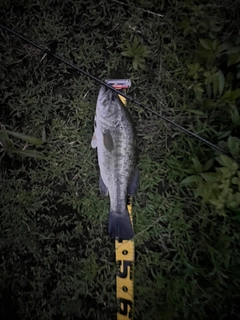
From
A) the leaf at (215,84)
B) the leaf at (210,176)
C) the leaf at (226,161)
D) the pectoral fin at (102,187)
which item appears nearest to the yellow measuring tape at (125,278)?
the pectoral fin at (102,187)

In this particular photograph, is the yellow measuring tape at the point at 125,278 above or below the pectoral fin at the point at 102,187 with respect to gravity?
below

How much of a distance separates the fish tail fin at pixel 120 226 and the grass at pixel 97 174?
0.24ft

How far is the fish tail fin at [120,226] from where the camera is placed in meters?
1.94

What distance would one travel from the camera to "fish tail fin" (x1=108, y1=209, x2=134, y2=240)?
6.38 feet

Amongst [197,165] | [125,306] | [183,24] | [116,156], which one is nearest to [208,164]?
[197,165]

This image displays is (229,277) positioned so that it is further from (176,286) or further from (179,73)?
(179,73)

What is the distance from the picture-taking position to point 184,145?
75.9 inches

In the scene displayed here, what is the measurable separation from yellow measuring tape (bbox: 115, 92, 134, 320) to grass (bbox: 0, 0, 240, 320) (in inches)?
2.0

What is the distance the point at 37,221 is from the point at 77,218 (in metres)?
0.29

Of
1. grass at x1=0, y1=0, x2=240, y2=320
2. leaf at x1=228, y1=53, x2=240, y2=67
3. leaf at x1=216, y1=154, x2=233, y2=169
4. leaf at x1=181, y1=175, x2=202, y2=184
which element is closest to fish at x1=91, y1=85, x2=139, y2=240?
grass at x1=0, y1=0, x2=240, y2=320

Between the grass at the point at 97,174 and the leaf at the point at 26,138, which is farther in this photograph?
the leaf at the point at 26,138

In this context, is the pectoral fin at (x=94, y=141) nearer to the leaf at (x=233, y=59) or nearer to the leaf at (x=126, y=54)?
the leaf at (x=126, y=54)

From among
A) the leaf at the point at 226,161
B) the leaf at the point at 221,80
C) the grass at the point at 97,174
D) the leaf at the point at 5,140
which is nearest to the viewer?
the leaf at the point at 226,161

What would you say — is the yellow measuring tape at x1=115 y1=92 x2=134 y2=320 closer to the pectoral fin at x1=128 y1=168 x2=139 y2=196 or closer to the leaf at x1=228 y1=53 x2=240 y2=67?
the pectoral fin at x1=128 y1=168 x2=139 y2=196
